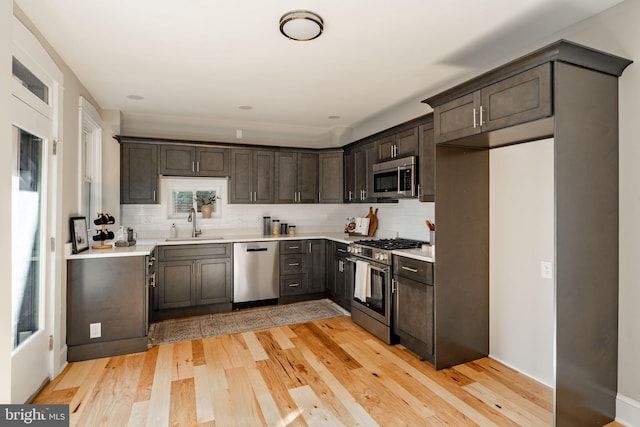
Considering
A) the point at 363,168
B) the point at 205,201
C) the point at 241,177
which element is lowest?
the point at 205,201

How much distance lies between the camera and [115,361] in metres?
3.13

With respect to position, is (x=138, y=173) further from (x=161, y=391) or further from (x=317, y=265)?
(x=161, y=391)

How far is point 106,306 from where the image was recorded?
10.5 feet

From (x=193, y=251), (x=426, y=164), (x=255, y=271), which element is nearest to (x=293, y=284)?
(x=255, y=271)

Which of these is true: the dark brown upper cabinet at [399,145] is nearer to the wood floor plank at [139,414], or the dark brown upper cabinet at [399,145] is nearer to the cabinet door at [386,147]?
the cabinet door at [386,147]

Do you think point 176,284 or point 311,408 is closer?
point 311,408

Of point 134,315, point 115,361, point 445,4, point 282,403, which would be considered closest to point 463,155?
point 445,4

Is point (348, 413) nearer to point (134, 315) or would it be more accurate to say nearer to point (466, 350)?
point (466, 350)

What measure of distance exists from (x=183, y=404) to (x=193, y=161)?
10.4ft

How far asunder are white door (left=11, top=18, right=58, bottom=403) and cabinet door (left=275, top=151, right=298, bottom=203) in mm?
2831

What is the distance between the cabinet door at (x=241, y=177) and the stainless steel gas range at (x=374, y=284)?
5.96 feet

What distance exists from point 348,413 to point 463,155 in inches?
90.5

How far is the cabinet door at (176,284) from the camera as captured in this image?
420cm

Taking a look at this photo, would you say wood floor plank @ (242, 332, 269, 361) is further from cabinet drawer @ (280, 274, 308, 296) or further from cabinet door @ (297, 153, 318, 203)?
cabinet door @ (297, 153, 318, 203)
